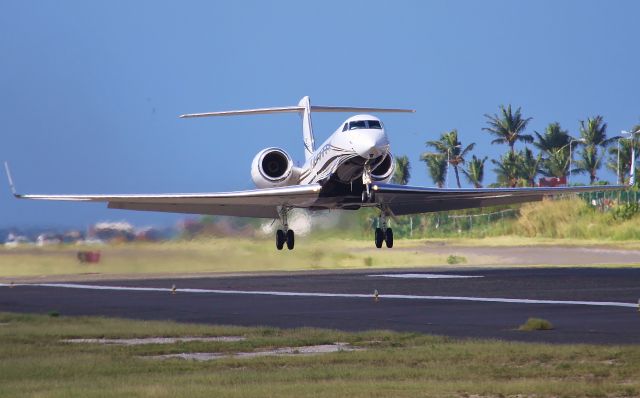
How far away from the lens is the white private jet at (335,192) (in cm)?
3841

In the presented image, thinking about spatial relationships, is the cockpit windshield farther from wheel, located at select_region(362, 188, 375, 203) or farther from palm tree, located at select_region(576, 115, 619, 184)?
palm tree, located at select_region(576, 115, 619, 184)

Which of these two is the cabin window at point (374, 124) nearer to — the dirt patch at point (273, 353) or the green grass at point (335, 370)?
the green grass at point (335, 370)

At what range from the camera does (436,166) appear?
15250 cm

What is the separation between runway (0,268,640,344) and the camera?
24.0 metres

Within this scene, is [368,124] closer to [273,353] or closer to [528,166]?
[273,353]

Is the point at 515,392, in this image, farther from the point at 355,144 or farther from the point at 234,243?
the point at 234,243

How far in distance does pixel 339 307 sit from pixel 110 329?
284 inches

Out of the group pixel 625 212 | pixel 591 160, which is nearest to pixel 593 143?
pixel 591 160

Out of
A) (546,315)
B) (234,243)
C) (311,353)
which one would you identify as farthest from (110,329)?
(234,243)

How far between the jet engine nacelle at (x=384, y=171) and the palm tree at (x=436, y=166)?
4346 inches

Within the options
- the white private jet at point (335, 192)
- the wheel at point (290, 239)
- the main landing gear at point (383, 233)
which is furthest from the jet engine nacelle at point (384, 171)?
the wheel at point (290, 239)

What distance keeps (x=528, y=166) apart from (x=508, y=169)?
2192 millimetres

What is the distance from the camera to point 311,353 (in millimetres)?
19766

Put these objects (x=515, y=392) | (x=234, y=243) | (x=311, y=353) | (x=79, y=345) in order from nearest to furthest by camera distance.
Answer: (x=515, y=392) < (x=311, y=353) < (x=79, y=345) < (x=234, y=243)
